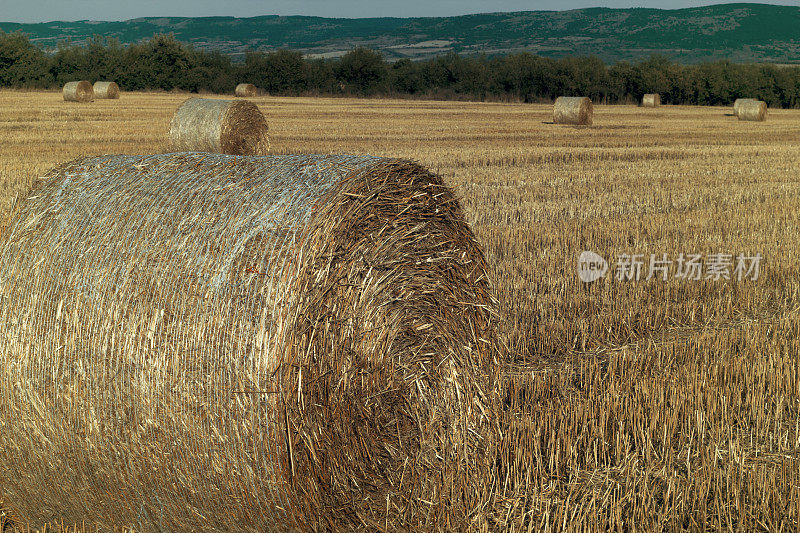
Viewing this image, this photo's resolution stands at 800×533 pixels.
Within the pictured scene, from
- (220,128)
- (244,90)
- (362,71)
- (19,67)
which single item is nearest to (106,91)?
(244,90)

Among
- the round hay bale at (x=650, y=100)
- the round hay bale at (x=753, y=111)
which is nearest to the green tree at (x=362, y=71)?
the round hay bale at (x=650, y=100)

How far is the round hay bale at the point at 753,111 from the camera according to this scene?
3459 cm

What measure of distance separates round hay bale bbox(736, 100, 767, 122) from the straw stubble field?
18638mm

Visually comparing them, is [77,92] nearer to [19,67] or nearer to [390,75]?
[19,67]

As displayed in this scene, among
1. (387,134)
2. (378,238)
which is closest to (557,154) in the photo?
(387,134)

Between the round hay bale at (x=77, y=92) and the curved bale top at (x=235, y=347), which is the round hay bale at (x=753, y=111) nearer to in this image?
the round hay bale at (x=77, y=92)

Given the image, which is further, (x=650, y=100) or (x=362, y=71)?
(x=362, y=71)

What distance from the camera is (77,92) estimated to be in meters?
35.0

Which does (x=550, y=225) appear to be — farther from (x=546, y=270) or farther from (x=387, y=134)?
(x=387, y=134)

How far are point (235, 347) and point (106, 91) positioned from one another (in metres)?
38.5

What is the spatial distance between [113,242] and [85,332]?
43 centimetres

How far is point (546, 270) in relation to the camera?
27.5 feet

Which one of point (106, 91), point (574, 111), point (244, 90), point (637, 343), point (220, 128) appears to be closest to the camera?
point (637, 343)

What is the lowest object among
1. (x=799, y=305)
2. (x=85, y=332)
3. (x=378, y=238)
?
(x=799, y=305)
